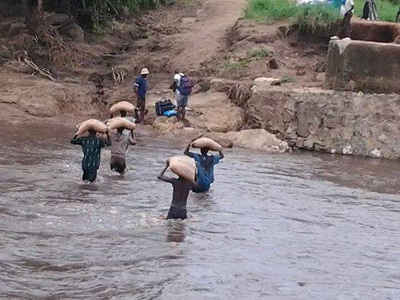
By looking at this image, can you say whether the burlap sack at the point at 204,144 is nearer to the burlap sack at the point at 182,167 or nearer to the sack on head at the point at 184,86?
the burlap sack at the point at 182,167

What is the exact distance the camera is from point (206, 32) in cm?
2539

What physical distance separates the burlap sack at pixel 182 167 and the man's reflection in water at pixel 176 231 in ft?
2.27

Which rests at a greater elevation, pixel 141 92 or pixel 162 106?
pixel 141 92

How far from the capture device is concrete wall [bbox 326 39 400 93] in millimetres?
18781

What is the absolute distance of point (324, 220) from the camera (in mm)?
12008

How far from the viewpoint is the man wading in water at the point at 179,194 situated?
10.4 metres

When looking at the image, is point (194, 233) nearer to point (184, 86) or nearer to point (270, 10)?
point (184, 86)

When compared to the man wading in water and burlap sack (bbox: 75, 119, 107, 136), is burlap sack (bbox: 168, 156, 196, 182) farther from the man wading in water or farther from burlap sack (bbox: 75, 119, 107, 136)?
burlap sack (bbox: 75, 119, 107, 136)

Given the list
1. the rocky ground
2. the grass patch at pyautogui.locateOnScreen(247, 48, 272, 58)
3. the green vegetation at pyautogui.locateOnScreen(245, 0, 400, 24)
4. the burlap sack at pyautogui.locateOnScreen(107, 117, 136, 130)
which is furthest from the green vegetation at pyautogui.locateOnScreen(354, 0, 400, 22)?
the burlap sack at pyautogui.locateOnScreen(107, 117, 136, 130)

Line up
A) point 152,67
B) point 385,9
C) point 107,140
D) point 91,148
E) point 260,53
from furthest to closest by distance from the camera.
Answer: point 385,9, point 152,67, point 260,53, point 107,140, point 91,148

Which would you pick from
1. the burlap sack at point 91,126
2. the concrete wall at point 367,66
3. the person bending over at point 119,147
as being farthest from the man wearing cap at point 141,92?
the burlap sack at point 91,126

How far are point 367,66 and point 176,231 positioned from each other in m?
9.76

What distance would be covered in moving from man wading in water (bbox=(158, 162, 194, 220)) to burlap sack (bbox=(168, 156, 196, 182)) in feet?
0.45

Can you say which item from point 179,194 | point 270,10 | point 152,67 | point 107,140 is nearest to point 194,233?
point 179,194
